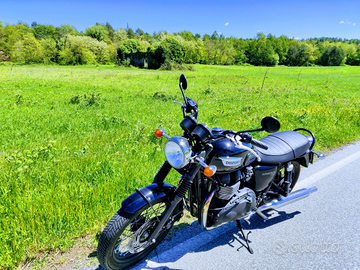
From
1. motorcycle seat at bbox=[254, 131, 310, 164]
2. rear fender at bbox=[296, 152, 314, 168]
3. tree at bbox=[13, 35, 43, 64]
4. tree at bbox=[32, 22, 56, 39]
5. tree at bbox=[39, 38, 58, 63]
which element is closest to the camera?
motorcycle seat at bbox=[254, 131, 310, 164]

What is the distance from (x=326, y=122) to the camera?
6.67 m

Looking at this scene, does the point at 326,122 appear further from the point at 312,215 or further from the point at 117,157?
the point at 117,157

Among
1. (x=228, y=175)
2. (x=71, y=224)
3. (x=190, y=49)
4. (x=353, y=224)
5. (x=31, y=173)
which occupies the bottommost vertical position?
(x=353, y=224)

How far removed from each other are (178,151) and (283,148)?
1.62 m

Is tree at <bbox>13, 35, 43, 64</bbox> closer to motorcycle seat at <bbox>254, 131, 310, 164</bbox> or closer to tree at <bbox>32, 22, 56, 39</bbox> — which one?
tree at <bbox>32, 22, 56, 39</bbox>

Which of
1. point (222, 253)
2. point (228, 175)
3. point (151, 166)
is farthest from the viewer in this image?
point (151, 166)

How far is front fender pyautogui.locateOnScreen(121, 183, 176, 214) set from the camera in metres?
1.95

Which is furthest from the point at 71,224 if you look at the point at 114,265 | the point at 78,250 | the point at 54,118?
the point at 54,118

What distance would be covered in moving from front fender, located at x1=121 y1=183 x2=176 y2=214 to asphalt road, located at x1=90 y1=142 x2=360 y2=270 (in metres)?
0.69

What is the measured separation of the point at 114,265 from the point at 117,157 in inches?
87.4

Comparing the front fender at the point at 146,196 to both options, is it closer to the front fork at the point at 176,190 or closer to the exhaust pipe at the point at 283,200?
the front fork at the point at 176,190

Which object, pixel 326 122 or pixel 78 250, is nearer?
pixel 78 250

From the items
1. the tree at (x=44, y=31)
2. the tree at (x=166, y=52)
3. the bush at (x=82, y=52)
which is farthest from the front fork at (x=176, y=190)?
the tree at (x=44, y=31)

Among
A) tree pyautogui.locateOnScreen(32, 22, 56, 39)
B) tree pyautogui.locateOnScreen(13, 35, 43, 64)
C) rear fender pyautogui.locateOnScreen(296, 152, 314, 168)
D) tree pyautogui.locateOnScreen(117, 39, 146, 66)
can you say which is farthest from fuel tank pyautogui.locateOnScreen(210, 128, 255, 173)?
tree pyautogui.locateOnScreen(32, 22, 56, 39)
